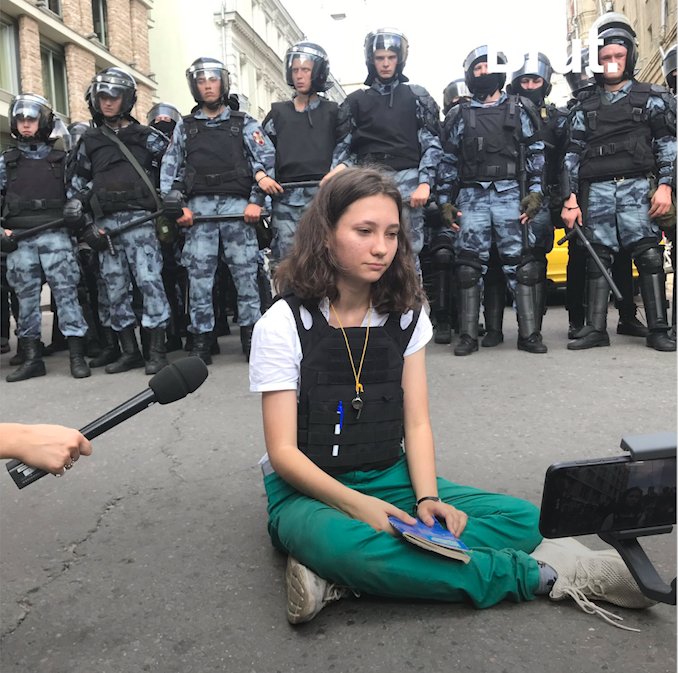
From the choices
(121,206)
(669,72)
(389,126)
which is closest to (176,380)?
(121,206)

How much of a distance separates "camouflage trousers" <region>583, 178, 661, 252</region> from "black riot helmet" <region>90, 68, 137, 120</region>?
3525mm

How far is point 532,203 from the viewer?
5703 mm

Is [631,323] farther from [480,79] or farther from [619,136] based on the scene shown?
[480,79]

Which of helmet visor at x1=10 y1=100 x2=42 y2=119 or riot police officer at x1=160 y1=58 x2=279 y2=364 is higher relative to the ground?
helmet visor at x1=10 y1=100 x2=42 y2=119

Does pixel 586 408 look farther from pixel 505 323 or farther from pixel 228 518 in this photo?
pixel 505 323

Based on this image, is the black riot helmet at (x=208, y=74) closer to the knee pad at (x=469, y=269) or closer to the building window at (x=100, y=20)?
the knee pad at (x=469, y=269)

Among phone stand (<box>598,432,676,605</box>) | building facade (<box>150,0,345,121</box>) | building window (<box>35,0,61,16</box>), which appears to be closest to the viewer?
phone stand (<box>598,432,676,605</box>)

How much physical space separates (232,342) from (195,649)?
5424mm

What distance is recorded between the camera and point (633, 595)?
1998mm

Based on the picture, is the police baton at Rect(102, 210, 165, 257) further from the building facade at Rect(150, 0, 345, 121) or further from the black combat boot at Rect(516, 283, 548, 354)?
the building facade at Rect(150, 0, 345, 121)

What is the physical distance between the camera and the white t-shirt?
2.28m

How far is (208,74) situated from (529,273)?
9.18 feet

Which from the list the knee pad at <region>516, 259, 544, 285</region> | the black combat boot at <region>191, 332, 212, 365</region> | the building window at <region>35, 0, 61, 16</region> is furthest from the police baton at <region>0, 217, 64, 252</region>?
the building window at <region>35, 0, 61, 16</region>

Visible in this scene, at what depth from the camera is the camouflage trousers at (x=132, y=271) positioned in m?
5.77
